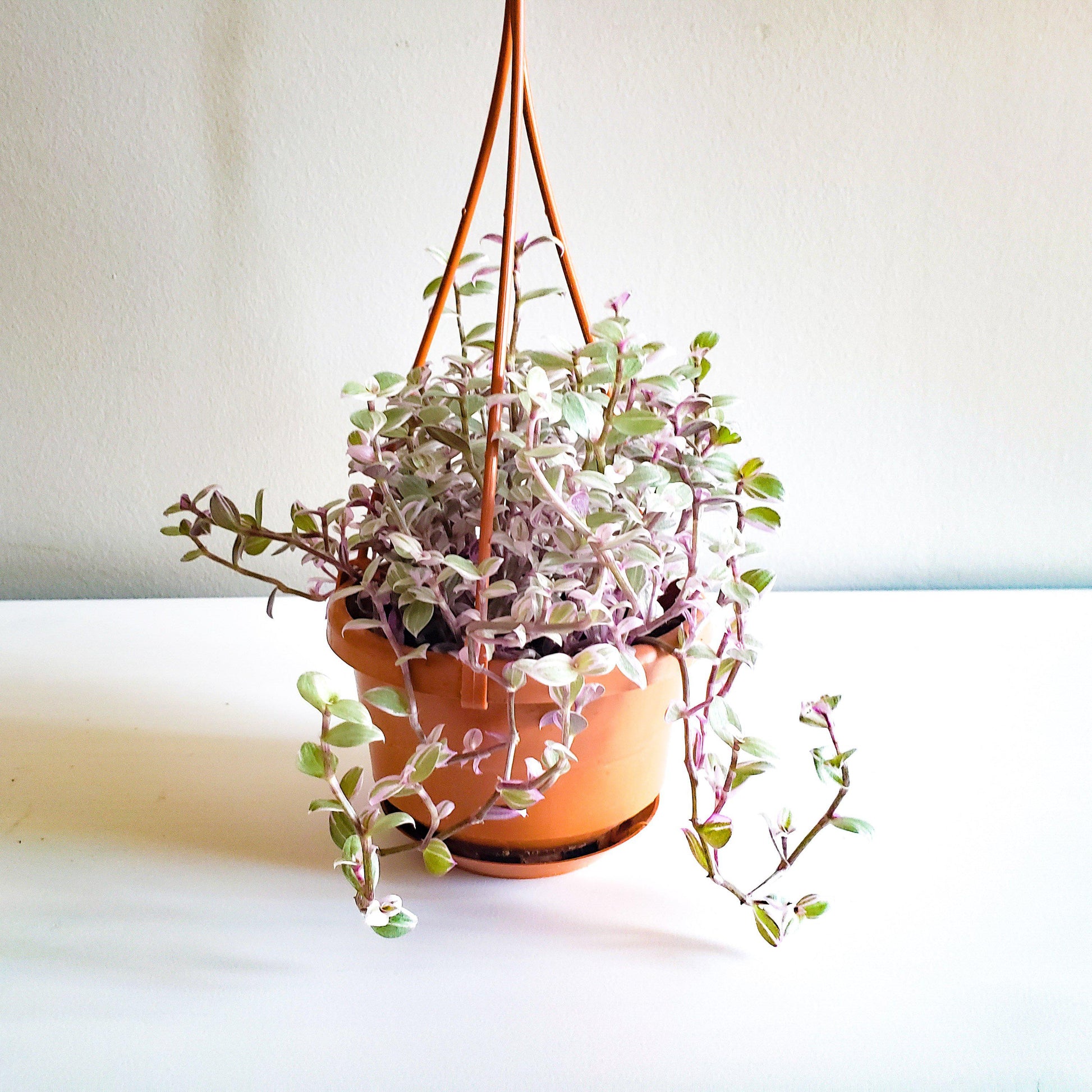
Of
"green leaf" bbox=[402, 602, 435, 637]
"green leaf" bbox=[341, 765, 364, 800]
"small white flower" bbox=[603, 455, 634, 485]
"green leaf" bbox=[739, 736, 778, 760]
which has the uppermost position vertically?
"small white flower" bbox=[603, 455, 634, 485]

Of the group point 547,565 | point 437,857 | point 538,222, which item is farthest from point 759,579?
point 538,222

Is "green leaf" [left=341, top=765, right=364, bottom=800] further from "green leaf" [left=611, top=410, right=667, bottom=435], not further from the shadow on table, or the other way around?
"green leaf" [left=611, top=410, right=667, bottom=435]

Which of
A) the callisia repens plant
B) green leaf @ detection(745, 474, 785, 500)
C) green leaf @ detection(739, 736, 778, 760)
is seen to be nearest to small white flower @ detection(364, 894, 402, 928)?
the callisia repens plant

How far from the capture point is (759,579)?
21.2 inches

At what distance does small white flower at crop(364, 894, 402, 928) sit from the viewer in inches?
17.6

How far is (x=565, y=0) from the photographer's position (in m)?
0.85

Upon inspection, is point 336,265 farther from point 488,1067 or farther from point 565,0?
point 488,1067

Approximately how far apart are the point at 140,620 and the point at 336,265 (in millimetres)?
443

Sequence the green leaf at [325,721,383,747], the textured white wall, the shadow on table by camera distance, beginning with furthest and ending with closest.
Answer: the textured white wall < the shadow on table < the green leaf at [325,721,383,747]

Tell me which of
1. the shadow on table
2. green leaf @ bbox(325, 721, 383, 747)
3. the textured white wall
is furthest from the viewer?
the textured white wall

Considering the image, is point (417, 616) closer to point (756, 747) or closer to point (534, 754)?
point (534, 754)

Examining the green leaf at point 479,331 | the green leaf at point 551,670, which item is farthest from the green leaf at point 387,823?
the green leaf at point 479,331

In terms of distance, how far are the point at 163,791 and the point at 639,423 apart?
0.46 meters

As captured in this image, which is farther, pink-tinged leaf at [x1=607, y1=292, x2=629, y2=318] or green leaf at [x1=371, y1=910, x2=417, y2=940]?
pink-tinged leaf at [x1=607, y1=292, x2=629, y2=318]
